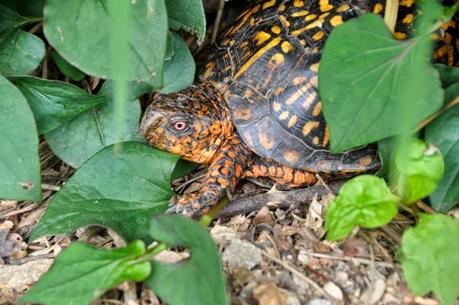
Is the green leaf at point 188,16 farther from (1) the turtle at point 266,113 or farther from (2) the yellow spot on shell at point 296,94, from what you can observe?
(2) the yellow spot on shell at point 296,94

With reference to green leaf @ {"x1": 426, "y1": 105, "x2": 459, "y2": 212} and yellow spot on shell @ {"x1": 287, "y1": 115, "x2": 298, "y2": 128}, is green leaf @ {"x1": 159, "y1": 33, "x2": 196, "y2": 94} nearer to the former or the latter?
yellow spot on shell @ {"x1": 287, "y1": 115, "x2": 298, "y2": 128}

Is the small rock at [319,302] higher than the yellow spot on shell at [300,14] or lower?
lower

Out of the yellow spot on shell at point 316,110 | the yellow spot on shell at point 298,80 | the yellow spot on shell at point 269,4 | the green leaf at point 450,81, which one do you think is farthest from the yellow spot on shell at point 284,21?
the green leaf at point 450,81

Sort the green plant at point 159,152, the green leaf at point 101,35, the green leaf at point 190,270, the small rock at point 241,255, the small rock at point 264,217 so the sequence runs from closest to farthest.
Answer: the green leaf at point 190,270
the green plant at point 159,152
the green leaf at point 101,35
the small rock at point 241,255
the small rock at point 264,217

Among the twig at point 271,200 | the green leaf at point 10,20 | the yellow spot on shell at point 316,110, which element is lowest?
the twig at point 271,200

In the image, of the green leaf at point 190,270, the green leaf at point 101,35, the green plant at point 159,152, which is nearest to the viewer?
the green leaf at point 190,270

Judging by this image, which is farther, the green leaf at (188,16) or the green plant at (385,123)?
the green leaf at (188,16)

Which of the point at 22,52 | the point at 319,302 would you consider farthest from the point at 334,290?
the point at 22,52

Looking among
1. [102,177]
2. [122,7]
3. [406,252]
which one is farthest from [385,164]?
[122,7]
